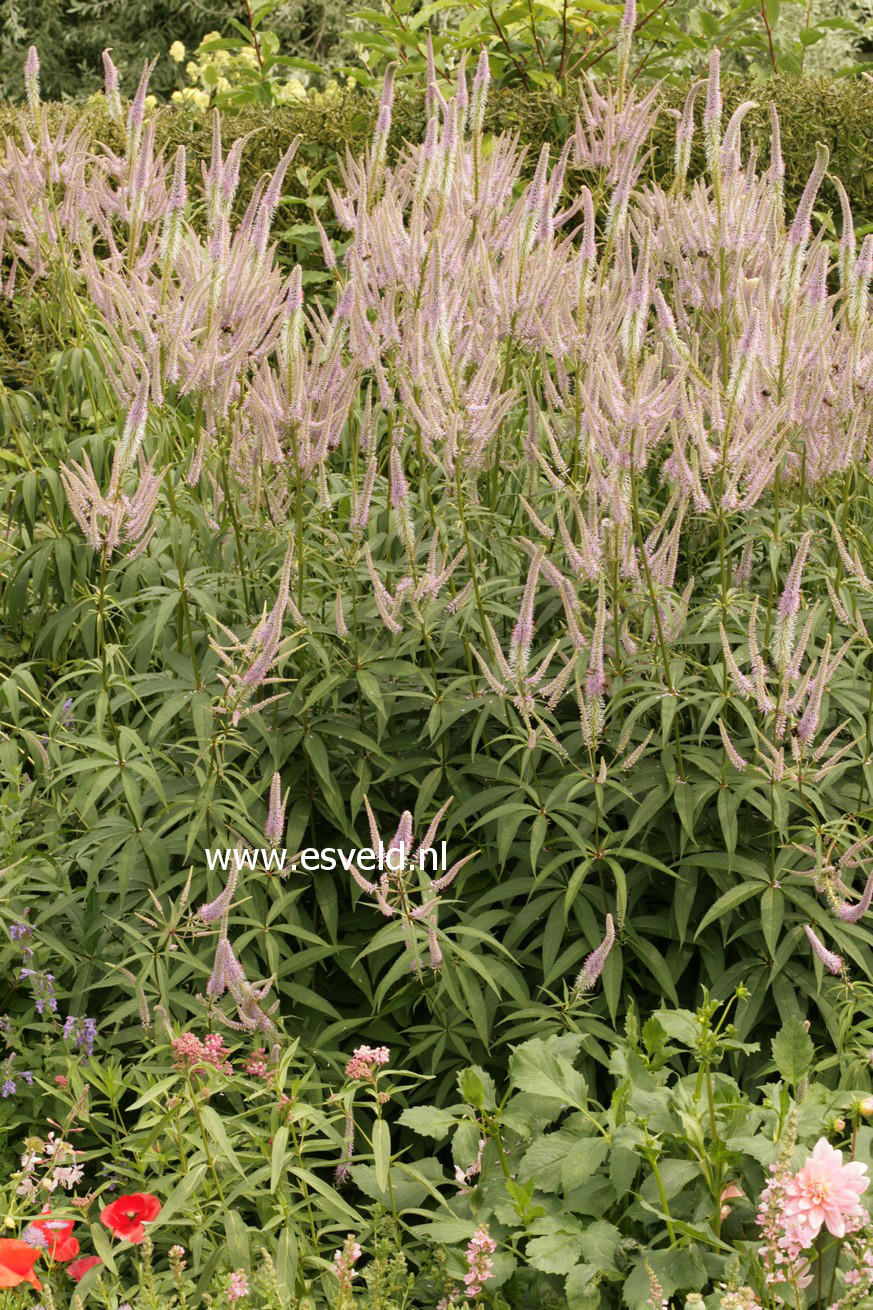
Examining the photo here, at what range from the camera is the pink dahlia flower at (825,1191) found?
2.61 meters

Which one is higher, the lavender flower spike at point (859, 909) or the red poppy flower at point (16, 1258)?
the lavender flower spike at point (859, 909)

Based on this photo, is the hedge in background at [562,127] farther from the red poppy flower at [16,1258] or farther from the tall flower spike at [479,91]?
the red poppy flower at [16,1258]

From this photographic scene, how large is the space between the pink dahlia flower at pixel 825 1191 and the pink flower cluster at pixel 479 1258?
633mm

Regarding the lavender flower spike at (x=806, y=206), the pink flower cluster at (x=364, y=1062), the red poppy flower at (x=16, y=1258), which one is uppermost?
the lavender flower spike at (x=806, y=206)

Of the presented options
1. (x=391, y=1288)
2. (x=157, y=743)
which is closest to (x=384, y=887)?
(x=391, y=1288)

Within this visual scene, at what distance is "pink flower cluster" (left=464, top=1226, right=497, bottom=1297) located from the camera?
9.59 ft

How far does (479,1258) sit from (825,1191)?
727mm

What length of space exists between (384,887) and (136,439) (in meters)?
1.28

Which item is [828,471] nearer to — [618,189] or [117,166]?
[618,189]

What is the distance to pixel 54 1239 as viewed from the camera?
306 cm

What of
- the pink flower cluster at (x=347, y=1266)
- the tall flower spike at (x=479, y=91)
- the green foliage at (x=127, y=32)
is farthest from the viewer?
the green foliage at (x=127, y=32)

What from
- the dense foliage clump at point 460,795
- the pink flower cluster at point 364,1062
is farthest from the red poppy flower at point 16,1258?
the pink flower cluster at point 364,1062

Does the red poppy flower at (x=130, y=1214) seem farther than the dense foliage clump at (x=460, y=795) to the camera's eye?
No

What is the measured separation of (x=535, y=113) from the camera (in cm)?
888
